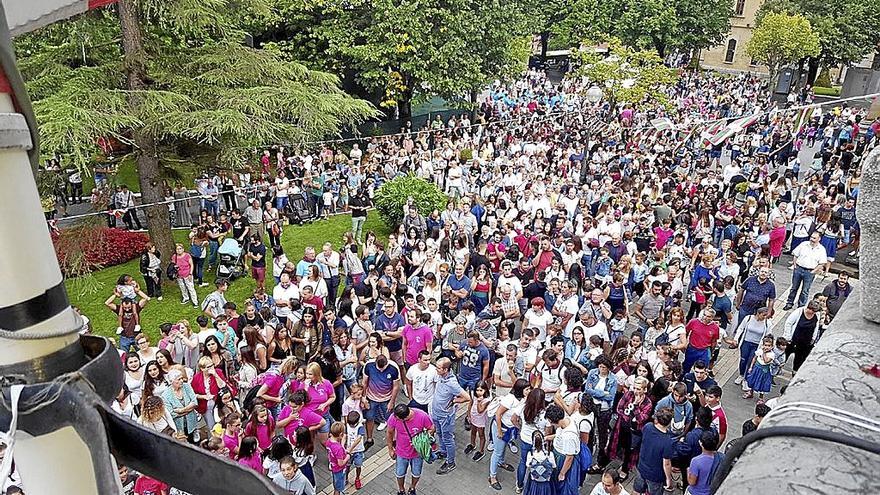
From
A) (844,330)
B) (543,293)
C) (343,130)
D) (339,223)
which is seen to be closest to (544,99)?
(343,130)

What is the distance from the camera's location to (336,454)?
761 cm

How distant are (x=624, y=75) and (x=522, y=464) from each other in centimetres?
1950

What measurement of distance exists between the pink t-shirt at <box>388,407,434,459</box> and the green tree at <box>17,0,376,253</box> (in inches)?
261

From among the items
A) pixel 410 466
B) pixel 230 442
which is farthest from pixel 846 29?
pixel 230 442

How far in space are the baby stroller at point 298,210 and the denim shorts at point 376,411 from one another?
9.97m

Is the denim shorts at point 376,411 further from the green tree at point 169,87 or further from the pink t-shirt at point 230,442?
the green tree at point 169,87

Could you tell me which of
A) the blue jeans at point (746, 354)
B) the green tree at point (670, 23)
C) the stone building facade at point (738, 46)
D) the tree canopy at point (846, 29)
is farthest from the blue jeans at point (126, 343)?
the stone building facade at point (738, 46)

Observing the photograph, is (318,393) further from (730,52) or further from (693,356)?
(730,52)

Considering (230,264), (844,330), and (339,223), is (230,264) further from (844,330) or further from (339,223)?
(844,330)

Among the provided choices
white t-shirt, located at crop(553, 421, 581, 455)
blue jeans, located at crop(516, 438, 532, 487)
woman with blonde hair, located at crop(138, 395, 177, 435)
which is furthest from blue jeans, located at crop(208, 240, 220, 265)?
white t-shirt, located at crop(553, 421, 581, 455)

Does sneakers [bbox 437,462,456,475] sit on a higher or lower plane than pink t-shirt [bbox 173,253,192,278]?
lower

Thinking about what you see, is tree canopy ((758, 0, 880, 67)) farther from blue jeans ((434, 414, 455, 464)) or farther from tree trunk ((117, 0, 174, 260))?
blue jeans ((434, 414, 455, 464))

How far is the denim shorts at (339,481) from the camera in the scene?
7.82 metres

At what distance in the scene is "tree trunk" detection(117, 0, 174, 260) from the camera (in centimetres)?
1266
